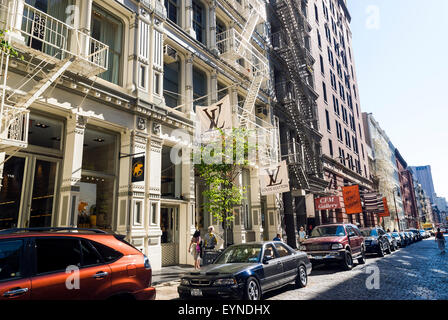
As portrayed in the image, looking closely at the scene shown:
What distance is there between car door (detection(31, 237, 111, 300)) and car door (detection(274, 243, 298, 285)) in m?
5.62

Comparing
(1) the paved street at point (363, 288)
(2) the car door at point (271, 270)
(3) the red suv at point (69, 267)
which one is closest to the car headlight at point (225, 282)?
(2) the car door at point (271, 270)

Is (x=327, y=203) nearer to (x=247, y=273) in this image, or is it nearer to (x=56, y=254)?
(x=247, y=273)

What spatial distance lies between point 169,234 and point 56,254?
1050cm

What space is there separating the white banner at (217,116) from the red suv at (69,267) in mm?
7620

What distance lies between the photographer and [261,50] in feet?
80.3

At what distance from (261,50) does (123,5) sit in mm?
13700

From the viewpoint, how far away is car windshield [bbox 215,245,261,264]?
8453mm

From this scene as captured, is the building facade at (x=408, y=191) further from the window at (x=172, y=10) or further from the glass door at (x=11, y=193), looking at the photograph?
the glass door at (x=11, y=193)

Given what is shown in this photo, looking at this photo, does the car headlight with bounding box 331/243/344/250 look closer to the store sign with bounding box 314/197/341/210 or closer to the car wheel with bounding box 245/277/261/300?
the car wheel with bounding box 245/277/261/300

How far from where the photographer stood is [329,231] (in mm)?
14656

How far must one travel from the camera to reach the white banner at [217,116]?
12086 mm

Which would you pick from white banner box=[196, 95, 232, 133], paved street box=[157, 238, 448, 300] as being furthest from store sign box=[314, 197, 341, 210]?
white banner box=[196, 95, 232, 133]
